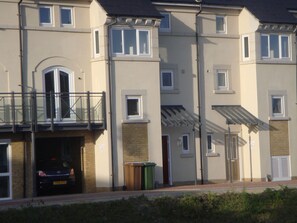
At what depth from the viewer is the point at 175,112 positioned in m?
35.7

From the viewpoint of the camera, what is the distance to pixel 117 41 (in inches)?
1318

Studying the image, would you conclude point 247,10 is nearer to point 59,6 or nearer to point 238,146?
point 238,146

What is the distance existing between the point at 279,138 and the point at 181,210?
15.0m

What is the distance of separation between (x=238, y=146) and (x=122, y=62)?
778 cm

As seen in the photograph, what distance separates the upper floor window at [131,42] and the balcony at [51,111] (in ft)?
7.10

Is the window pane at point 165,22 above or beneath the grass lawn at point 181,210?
above

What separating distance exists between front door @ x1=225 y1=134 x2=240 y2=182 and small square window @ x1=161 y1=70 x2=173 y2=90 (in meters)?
3.83

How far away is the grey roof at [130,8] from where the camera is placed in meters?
33.1

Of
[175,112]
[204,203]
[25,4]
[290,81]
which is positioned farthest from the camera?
[290,81]

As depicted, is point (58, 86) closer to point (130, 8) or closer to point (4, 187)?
point (130, 8)

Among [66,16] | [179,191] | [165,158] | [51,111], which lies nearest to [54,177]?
[51,111]

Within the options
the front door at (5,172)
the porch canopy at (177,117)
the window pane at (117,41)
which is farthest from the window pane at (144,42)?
the front door at (5,172)

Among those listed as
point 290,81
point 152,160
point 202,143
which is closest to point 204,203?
point 152,160

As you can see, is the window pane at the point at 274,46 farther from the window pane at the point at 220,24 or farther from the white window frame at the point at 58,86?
the white window frame at the point at 58,86
